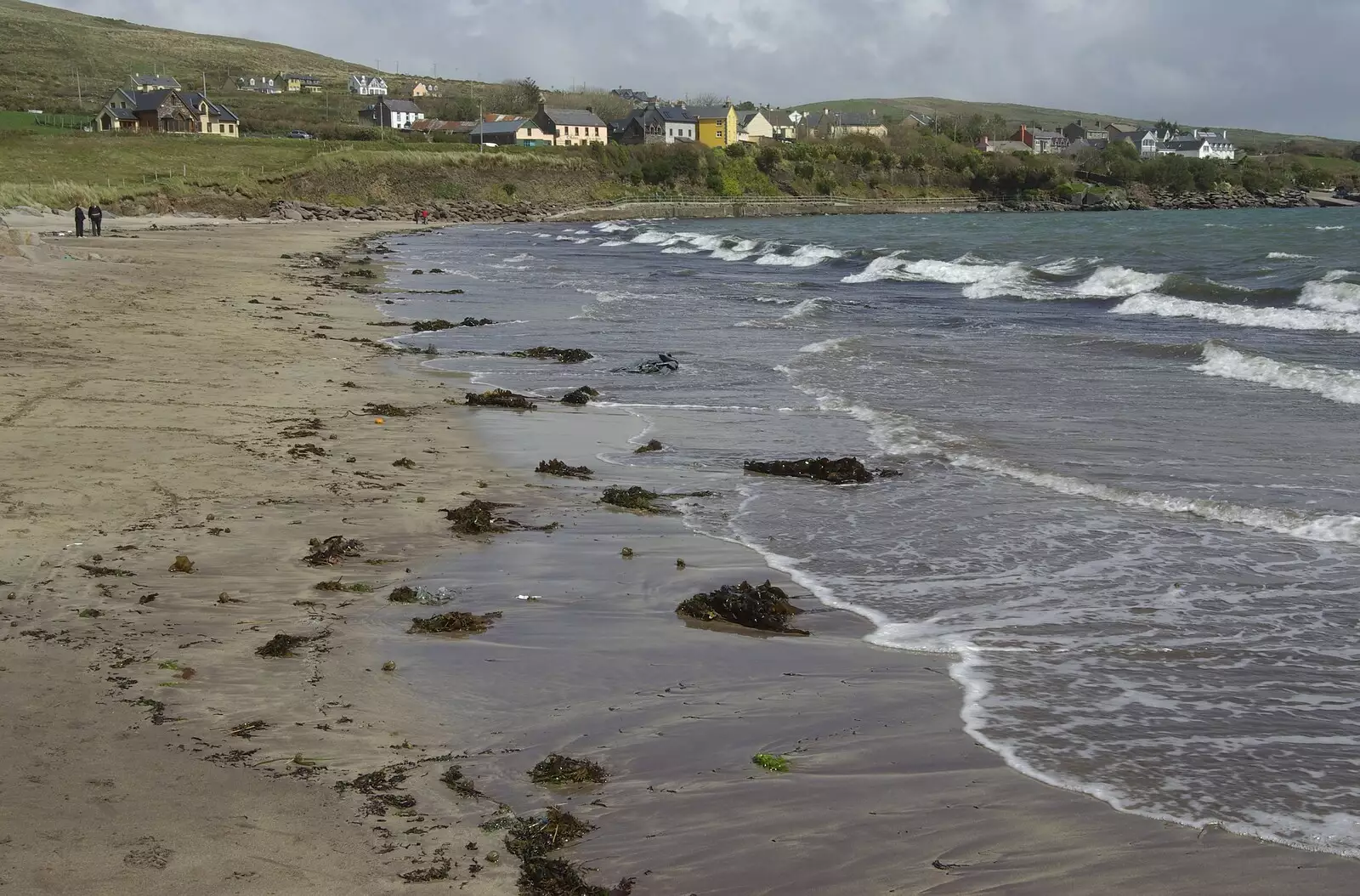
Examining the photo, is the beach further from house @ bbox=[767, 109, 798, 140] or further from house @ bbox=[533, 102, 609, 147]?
house @ bbox=[767, 109, 798, 140]

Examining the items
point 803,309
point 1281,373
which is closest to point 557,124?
point 803,309

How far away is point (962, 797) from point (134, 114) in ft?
376

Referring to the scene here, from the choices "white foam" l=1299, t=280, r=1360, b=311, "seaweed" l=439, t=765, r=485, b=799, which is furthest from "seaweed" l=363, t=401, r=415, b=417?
"white foam" l=1299, t=280, r=1360, b=311

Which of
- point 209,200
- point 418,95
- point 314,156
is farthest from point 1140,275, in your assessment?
point 418,95

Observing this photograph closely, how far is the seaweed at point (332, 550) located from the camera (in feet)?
26.0

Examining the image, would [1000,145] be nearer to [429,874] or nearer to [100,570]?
[100,570]

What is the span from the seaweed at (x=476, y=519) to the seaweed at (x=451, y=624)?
6.67ft

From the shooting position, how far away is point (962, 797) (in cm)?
490

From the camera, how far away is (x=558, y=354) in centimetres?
1941

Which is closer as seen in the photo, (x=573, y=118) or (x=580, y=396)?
(x=580, y=396)

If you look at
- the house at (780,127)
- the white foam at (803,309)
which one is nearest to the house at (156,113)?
the house at (780,127)

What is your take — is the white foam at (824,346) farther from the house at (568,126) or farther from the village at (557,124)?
the house at (568,126)

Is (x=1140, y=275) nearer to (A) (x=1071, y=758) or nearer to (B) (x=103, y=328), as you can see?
(B) (x=103, y=328)

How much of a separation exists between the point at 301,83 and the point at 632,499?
18422 cm
